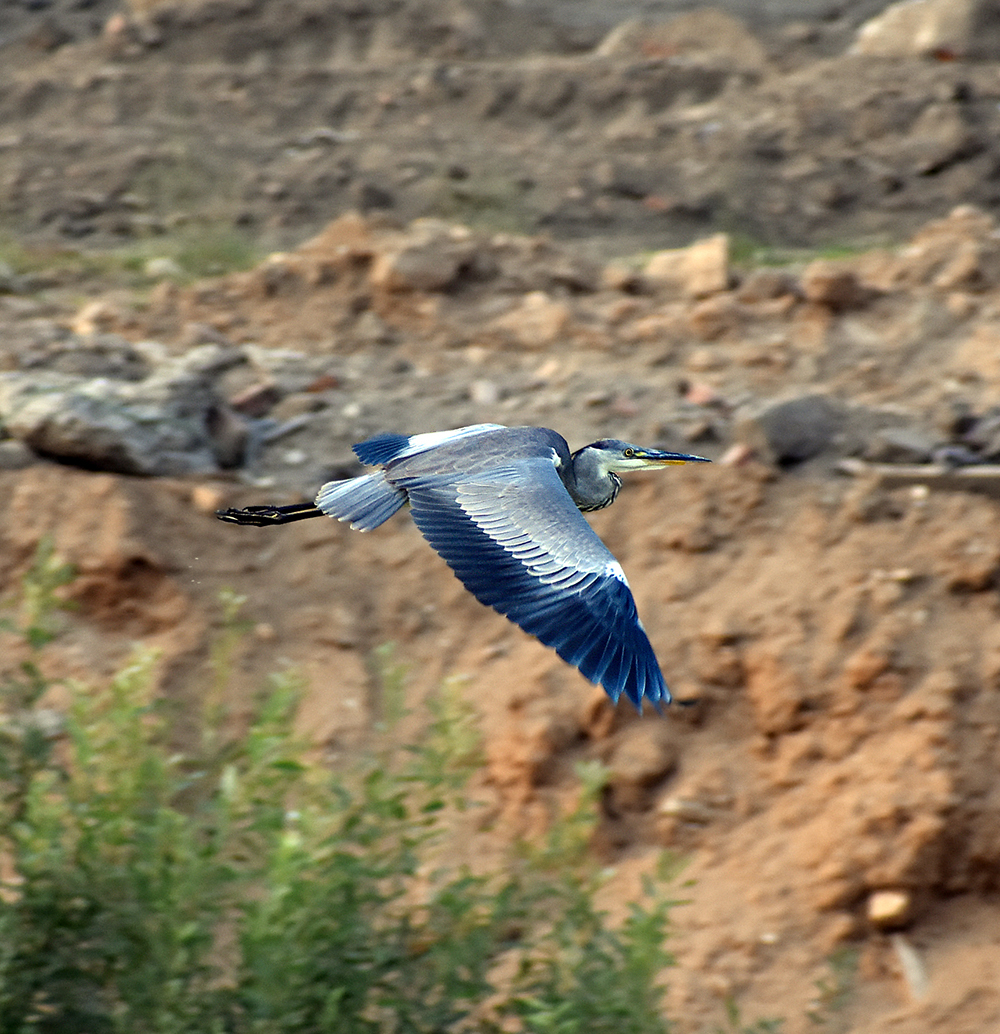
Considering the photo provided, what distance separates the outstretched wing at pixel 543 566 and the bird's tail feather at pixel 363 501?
0.08 metres

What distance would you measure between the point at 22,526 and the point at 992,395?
4.33m

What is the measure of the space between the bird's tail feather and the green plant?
1.71 ft

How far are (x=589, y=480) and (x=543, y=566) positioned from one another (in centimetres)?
67

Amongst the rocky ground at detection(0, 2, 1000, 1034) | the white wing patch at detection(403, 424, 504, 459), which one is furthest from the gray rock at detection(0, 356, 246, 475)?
the white wing patch at detection(403, 424, 504, 459)

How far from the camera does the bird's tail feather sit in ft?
12.9

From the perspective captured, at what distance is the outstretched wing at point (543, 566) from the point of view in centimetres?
341

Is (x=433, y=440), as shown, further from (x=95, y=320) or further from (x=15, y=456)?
(x=95, y=320)

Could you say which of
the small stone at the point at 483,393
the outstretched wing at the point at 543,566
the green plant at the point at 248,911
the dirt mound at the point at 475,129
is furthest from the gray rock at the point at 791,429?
the dirt mound at the point at 475,129

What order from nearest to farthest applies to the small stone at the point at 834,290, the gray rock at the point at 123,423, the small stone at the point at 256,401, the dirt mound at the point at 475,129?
the gray rock at the point at 123,423
the small stone at the point at 256,401
the small stone at the point at 834,290
the dirt mound at the point at 475,129

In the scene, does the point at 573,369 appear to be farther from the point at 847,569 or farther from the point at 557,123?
the point at 557,123

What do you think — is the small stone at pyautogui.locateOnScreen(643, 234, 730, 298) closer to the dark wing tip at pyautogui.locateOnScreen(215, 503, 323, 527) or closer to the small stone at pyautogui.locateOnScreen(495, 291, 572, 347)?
the small stone at pyautogui.locateOnScreen(495, 291, 572, 347)

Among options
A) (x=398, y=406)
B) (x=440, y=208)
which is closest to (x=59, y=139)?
(x=440, y=208)

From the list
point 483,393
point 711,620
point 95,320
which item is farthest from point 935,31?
point 711,620

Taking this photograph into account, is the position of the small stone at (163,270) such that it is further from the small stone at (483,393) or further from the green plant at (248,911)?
the green plant at (248,911)
